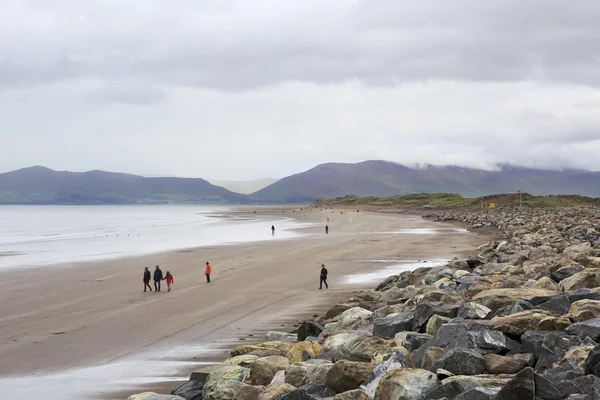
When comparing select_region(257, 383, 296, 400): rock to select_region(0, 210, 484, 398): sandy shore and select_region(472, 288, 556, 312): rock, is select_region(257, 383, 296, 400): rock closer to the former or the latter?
select_region(0, 210, 484, 398): sandy shore

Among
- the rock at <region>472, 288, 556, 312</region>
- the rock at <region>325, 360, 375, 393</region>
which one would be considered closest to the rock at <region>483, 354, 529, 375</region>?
the rock at <region>325, 360, 375, 393</region>

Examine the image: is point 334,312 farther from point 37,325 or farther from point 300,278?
point 300,278

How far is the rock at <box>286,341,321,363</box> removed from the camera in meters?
9.89

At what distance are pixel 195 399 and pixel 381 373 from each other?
3.47 m

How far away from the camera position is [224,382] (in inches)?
344

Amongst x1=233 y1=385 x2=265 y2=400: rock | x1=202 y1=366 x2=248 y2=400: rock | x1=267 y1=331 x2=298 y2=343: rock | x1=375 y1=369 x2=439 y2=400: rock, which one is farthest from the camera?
x1=267 y1=331 x2=298 y2=343: rock

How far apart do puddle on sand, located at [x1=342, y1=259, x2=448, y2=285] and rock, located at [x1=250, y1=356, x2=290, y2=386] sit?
17.1m

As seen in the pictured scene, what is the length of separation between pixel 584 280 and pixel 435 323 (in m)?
3.74

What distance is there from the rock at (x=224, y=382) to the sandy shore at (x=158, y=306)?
9.26 feet

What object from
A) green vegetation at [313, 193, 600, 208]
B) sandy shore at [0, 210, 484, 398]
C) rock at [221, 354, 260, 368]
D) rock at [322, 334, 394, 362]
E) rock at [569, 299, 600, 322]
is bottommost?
sandy shore at [0, 210, 484, 398]

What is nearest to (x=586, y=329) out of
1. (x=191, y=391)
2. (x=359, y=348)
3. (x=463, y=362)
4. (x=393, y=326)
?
(x=463, y=362)

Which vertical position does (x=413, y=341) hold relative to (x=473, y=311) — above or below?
below

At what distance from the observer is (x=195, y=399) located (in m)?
9.30

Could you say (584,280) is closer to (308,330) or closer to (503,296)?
(503,296)
